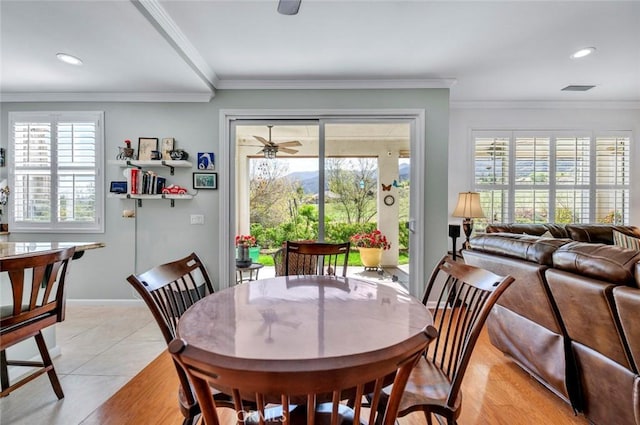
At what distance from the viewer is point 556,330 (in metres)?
1.76

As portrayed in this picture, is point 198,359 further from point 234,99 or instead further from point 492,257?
point 234,99

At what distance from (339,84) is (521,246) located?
2520 mm

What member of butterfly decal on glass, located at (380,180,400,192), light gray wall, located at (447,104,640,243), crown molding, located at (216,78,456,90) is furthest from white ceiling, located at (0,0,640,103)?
butterfly decal on glass, located at (380,180,400,192)

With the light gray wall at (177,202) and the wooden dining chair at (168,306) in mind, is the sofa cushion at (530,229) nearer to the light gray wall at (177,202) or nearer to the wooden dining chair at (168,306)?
the light gray wall at (177,202)

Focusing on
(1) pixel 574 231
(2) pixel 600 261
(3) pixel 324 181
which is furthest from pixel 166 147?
(1) pixel 574 231

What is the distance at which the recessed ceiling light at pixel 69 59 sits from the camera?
2742 mm

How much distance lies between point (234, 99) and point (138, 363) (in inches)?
110

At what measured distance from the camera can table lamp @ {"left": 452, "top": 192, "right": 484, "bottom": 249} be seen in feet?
12.5

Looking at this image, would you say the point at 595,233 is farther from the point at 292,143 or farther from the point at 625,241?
the point at 292,143

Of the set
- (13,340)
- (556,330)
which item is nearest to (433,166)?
(556,330)

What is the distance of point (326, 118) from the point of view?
360 cm

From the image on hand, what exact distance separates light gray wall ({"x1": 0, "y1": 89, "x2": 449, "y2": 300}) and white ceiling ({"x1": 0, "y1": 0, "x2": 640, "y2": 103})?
0.44ft

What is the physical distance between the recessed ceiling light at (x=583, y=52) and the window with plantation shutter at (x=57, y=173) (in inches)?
203

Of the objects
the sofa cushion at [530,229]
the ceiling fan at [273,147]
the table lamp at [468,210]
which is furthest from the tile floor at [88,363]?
the sofa cushion at [530,229]
